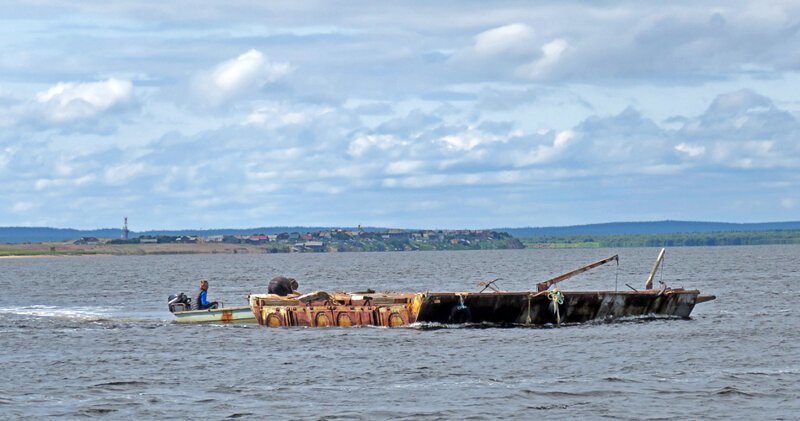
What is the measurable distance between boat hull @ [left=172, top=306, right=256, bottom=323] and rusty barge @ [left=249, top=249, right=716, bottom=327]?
1.17 metres

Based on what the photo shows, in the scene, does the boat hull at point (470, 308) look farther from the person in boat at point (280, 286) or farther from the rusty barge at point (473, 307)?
the person in boat at point (280, 286)

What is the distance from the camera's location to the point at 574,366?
4041 cm

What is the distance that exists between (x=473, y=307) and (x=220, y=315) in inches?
544

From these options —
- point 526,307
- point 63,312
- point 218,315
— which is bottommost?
point 63,312

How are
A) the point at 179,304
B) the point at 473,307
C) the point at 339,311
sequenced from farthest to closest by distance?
the point at 179,304 → the point at 339,311 → the point at 473,307

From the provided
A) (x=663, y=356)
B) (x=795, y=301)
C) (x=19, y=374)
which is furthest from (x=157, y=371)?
(x=795, y=301)

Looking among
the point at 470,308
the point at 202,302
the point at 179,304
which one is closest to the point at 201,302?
the point at 202,302

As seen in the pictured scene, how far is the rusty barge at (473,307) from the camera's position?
178ft

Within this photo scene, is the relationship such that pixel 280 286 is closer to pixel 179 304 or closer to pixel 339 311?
A: pixel 339 311

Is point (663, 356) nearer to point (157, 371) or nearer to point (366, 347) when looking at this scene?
point (366, 347)

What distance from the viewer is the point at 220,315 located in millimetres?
61156

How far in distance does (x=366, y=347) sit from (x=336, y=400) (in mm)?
13664

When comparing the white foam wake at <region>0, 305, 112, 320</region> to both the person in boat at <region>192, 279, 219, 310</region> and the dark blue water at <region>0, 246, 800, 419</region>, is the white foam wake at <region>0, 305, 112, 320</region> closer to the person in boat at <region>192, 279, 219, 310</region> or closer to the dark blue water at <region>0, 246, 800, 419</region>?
the dark blue water at <region>0, 246, 800, 419</region>

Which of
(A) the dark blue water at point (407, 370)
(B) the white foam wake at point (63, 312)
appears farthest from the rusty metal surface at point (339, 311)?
(B) the white foam wake at point (63, 312)
